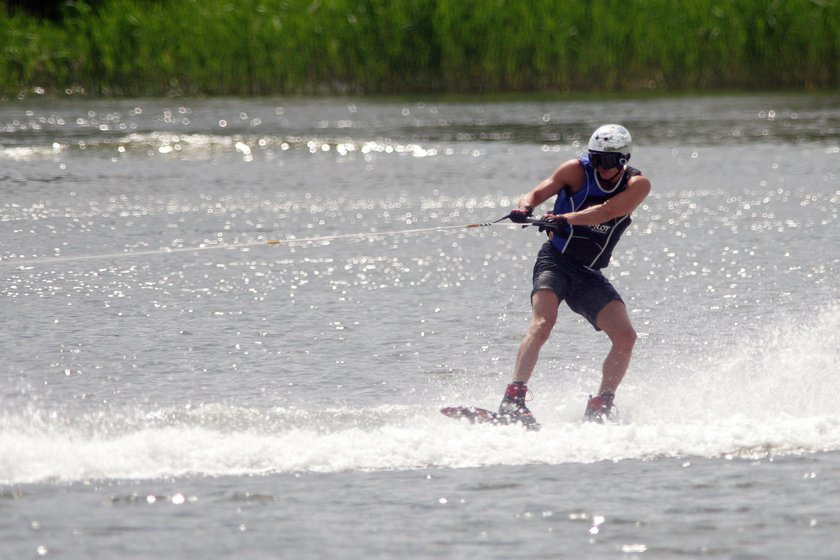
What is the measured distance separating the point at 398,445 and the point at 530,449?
0.56 meters

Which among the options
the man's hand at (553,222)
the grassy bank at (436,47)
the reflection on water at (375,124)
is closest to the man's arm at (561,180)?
the man's hand at (553,222)

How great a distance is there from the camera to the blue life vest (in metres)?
7.21

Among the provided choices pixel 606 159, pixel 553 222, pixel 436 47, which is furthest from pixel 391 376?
pixel 436 47

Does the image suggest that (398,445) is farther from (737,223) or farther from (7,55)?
(7,55)

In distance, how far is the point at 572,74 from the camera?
93.2 ft

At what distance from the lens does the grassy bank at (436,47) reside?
27781 millimetres

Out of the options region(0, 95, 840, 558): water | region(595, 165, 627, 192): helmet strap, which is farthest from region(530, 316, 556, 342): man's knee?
region(595, 165, 627, 192): helmet strap

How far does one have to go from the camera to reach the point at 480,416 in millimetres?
6977

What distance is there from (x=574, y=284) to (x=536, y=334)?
1.15 ft

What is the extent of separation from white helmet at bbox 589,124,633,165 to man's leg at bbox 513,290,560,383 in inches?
28.3

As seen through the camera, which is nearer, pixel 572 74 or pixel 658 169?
pixel 658 169

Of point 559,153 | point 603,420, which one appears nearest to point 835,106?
point 559,153

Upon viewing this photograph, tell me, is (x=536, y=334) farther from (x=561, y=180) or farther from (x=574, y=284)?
(x=561, y=180)

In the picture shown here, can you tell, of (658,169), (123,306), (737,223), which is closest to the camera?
(123,306)
